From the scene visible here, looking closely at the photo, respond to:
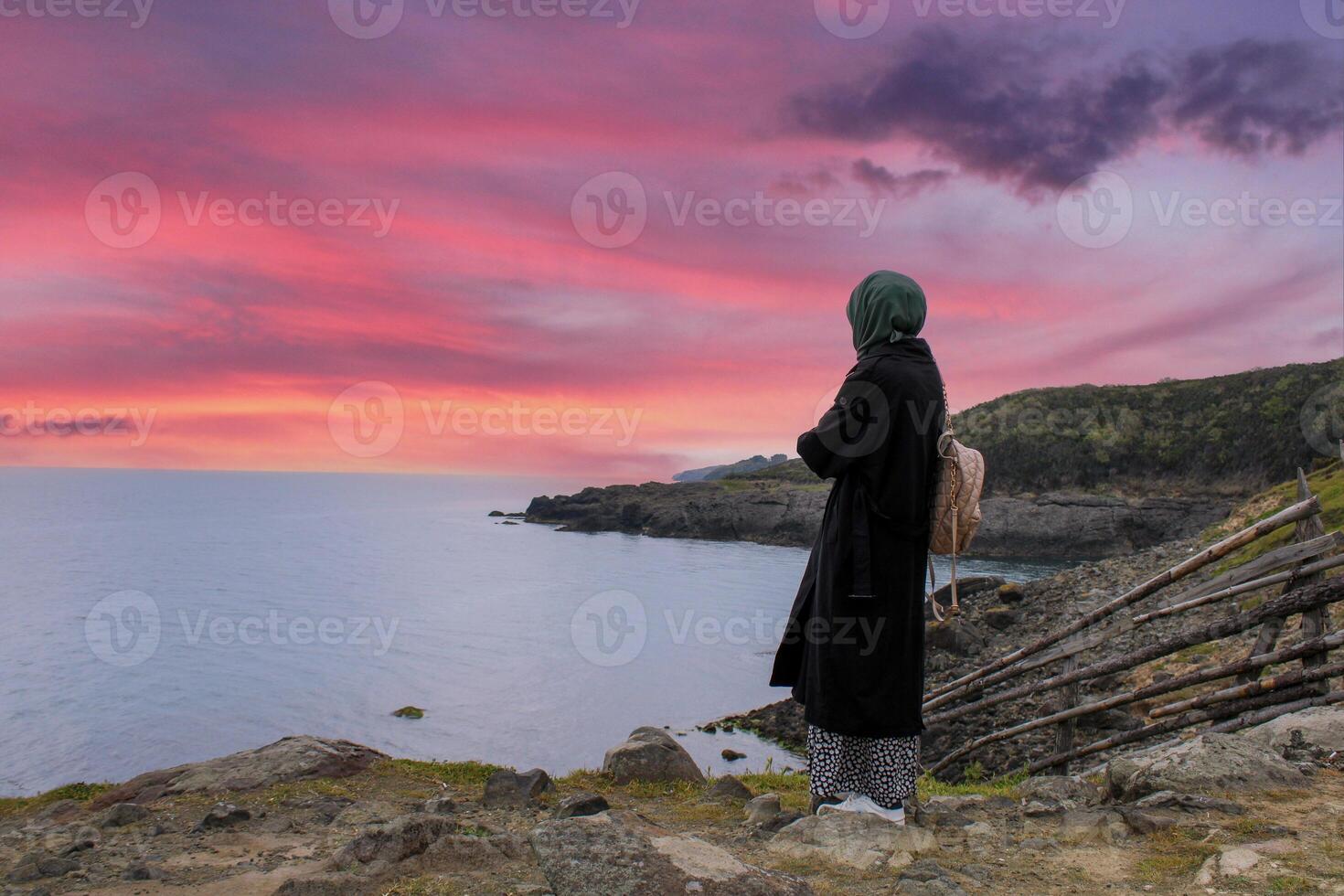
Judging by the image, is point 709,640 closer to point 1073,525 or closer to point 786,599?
point 786,599

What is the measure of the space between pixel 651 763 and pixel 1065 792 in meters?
2.70

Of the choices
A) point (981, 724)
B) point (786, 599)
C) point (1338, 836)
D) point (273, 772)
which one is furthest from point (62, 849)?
point (786, 599)

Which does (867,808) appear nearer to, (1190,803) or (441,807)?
(1190,803)

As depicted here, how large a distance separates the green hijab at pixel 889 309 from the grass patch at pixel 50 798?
5.83 m

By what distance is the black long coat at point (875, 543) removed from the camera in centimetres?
420

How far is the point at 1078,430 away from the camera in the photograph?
253ft

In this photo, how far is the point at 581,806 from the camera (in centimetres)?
470

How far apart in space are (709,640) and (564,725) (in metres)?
9.93

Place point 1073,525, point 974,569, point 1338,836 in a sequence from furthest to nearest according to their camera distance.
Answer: point 1073,525 < point 974,569 < point 1338,836

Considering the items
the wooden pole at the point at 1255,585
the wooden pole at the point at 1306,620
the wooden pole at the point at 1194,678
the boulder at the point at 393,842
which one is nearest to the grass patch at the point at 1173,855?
the wooden pole at the point at 1194,678

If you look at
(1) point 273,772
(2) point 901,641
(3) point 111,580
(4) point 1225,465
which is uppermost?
(4) point 1225,465

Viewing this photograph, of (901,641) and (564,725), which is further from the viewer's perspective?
(564,725)

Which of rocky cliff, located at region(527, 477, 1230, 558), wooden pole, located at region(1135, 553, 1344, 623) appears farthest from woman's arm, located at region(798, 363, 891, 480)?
rocky cliff, located at region(527, 477, 1230, 558)

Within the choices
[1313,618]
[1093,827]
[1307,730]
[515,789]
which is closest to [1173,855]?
[1093,827]
